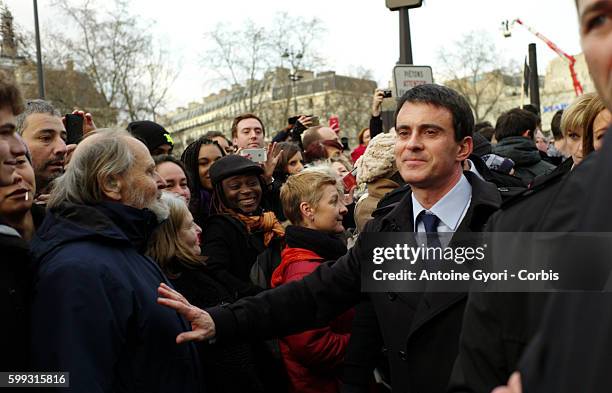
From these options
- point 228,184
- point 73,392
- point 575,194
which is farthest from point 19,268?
point 228,184

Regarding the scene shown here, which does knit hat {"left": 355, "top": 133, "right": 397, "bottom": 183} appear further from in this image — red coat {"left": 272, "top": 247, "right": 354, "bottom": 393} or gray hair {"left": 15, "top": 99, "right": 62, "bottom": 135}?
gray hair {"left": 15, "top": 99, "right": 62, "bottom": 135}

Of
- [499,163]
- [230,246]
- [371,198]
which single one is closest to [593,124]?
[371,198]

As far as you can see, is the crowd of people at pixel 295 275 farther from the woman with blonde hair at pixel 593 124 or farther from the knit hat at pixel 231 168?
the knit hat at pixel 231 168

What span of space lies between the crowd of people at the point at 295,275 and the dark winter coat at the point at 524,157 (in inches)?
73.4

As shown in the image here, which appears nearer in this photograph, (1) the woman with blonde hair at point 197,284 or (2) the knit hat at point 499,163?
(1) the woman with blonde hair at point 197,284

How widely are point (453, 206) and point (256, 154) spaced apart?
10.4 ft

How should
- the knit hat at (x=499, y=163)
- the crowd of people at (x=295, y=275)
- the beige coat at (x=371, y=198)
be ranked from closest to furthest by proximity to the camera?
the crowd of people at (x=295, y=275)
the beige coat at (x=371, y=198)
the knit hat at (x=499, y=163)

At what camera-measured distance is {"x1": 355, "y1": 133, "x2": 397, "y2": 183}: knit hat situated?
4.09 metres

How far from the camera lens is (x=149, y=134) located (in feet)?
17.5

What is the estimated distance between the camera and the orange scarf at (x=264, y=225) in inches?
179

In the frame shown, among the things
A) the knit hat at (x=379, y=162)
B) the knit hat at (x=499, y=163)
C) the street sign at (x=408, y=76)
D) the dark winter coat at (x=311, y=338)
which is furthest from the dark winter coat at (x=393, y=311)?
the street sign at (x=408, y=76)

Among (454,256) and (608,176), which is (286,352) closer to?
(454,256)

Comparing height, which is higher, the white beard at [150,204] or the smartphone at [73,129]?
the smartphone at [73,129]

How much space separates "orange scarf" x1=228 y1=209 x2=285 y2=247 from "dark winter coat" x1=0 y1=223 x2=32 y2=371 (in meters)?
2.27
